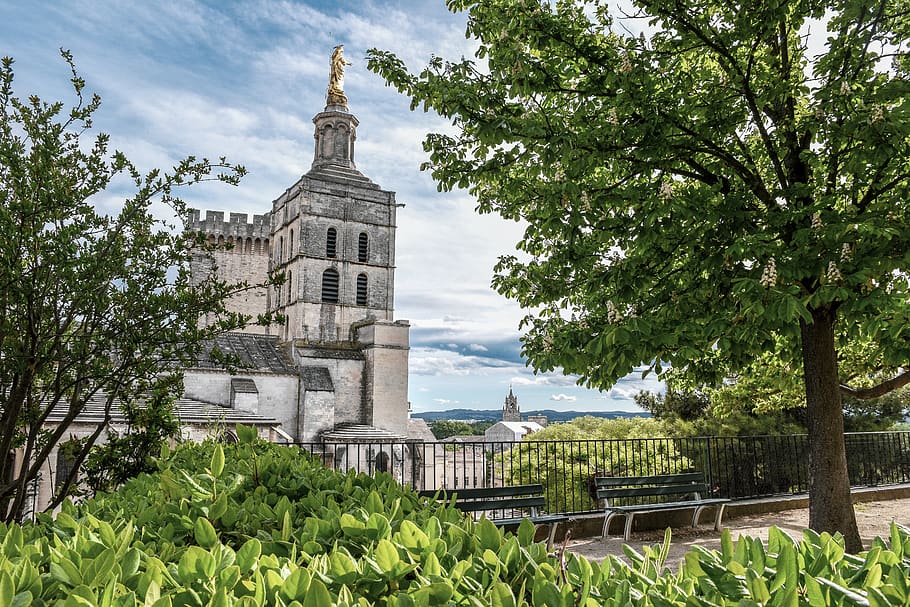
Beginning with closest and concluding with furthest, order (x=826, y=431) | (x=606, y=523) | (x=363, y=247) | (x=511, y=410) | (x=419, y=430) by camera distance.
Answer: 1. (x=826, y=431)
2. (x=606, y=523)
3. (x=363, y=247)
4. (x=419, y=430)
5. (x=511, y=410)

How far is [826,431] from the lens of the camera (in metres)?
7.43

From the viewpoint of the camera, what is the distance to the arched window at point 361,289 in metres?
47.6

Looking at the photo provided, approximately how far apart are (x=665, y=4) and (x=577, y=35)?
1023 mm

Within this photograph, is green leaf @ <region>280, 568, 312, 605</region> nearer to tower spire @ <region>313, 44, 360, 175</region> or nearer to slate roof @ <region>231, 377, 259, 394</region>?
slate roof @ <region>231, 377, 259, 394</region>

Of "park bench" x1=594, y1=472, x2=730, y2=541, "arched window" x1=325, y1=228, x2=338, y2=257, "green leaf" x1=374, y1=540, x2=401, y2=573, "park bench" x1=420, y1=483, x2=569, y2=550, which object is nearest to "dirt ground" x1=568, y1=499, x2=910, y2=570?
"park bench" x1=594, y1=472, x2=730, y2=541

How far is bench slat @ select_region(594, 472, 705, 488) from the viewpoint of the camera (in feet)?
32.0

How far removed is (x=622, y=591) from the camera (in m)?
1.48

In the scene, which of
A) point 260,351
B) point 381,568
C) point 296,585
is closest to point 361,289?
point 260,351

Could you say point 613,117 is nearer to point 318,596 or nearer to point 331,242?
point 318,596

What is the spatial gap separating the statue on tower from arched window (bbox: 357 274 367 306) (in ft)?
51.8

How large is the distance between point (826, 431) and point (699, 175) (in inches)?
144

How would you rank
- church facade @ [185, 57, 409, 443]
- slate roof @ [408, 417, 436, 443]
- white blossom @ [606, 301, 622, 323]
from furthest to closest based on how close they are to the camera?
1. slate roof @ [408, 417, 436, 443]
2. church facade @ [185, 57, 409, 443]
3. white blossom @ [606, 301, 622, 323]

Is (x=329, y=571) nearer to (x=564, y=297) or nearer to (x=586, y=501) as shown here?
(x=564, y=297)

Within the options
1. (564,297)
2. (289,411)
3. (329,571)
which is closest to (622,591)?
(329,571)
